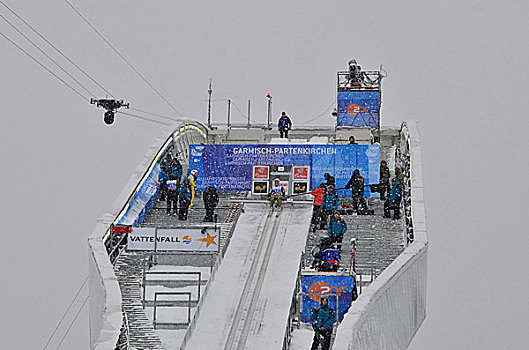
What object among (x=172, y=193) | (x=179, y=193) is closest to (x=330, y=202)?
(x=179, y=193)

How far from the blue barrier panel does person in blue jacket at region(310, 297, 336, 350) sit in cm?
729

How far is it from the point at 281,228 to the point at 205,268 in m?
2.72

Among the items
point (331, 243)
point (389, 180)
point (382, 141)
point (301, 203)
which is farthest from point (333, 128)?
point (331, 243)

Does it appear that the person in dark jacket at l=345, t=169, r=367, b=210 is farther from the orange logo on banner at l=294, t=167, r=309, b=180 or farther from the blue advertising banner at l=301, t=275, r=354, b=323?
the blue advertising banner at l=301, t=275, r=354, b=323

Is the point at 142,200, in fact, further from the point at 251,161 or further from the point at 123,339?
the point at 123,339

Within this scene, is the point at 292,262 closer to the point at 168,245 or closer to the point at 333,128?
the point at 168,245

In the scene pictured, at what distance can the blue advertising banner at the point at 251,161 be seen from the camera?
1292 inches

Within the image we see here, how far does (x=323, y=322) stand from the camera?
73.5ft

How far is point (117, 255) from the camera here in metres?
27.4

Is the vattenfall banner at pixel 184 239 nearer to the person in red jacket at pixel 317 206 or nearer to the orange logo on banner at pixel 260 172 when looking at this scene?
the person in red jacket at pixel 317 206

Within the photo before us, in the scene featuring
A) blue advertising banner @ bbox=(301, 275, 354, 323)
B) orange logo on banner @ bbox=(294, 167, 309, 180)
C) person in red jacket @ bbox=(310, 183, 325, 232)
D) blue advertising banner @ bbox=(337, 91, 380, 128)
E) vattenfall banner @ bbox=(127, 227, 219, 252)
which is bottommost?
blue advertising banner @ bbox=(301, 275, 354, 323)

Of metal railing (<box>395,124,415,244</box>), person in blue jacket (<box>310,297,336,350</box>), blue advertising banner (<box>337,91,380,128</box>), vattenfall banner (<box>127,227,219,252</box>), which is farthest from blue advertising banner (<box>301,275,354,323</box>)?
blue advertising banner (<box>337,91,380,128</box>)

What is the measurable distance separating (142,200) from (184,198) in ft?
3.61

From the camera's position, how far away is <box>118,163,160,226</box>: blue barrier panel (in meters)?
29.4
